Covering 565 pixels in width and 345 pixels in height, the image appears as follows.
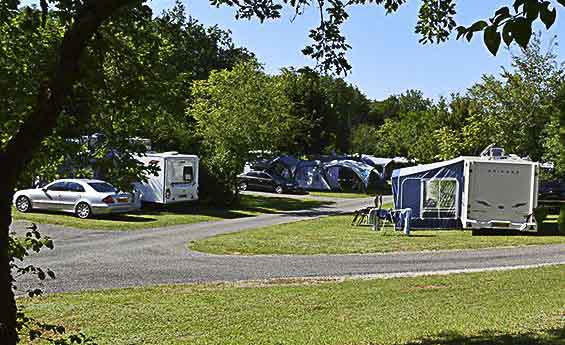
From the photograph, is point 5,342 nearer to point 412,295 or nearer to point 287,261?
point 412,295

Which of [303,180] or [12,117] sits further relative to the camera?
[303,180]

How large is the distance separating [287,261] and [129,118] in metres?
11.9

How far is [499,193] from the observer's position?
23234 mm

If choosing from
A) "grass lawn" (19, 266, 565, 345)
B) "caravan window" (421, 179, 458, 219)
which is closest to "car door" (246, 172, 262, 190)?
"caravan window" (421, 179, 458, 219)

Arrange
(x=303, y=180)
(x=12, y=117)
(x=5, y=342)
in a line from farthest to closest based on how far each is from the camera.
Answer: (x=303, y=180)
(x=12, y=117)
(x=5, y=342)

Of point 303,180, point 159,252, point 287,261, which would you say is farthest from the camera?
point 303,180

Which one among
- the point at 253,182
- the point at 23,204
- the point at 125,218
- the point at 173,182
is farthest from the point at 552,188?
the point at 23,204

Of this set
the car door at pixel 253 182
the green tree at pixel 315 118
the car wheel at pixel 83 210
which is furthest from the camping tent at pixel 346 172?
the car wheel at pixel 83 210

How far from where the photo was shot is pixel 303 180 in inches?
1956

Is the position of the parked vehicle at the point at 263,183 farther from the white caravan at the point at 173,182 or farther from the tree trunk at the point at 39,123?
the tree trunk at the point at 39,123

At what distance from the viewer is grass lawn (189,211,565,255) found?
1891 cm

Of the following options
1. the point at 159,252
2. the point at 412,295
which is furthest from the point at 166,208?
the point at 412,295

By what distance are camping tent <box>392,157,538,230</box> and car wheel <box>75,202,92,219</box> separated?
12.3 meters

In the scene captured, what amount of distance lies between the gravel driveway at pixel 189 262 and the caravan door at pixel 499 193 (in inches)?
128
